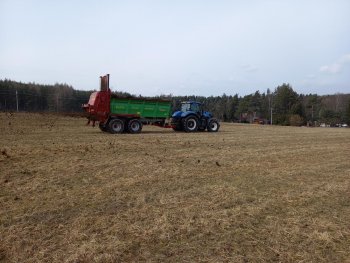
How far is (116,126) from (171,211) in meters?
16.0

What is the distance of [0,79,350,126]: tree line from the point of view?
62.8m

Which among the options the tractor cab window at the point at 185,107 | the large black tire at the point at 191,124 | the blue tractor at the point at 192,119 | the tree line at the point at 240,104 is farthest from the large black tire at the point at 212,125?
the tree line at the point at 240,104

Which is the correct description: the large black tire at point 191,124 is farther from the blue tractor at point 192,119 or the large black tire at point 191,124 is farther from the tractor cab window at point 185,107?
the tractor cab window at point 185,107

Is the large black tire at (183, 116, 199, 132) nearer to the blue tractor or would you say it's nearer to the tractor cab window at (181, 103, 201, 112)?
the blue tractor

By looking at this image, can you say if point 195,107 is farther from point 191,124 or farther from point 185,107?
point 191,124

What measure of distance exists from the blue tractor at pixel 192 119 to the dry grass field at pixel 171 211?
13813 mm

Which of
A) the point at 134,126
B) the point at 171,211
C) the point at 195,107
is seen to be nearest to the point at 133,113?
the point at 134,126

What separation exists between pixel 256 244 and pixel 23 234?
9.06 ft

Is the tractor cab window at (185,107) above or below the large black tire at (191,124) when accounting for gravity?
above

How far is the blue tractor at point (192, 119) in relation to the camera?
2341cm

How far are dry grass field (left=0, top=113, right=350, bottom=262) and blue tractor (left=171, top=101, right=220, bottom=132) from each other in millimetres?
13813

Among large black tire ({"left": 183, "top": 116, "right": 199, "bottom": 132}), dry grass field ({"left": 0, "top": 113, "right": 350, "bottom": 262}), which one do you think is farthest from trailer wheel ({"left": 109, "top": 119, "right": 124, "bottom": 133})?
dry grass field ({"left": 0, "top": 113, "right": 350, "bottom": 262})

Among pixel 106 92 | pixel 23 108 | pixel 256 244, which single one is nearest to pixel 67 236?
pixel 256 244

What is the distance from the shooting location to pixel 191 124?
931 inches
